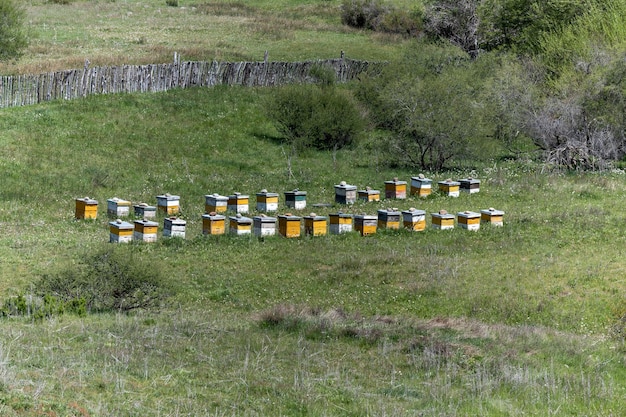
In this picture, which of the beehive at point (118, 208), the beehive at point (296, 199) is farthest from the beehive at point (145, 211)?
the beehive at point (296, 199)

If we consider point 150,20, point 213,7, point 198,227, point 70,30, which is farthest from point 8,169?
point 213,7

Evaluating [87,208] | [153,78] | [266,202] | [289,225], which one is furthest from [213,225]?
[153,78]

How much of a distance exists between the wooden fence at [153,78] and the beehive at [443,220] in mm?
21394

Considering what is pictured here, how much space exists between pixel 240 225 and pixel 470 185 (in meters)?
9.44

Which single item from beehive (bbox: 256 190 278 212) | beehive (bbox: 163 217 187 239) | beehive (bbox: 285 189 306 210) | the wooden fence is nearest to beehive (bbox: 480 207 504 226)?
beehive (bbox: 285 189 306 210)

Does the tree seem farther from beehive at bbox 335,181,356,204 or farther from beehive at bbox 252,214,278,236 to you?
beehive at bbox 252,214,278,236

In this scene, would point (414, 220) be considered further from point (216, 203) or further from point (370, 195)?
point (216, 203)

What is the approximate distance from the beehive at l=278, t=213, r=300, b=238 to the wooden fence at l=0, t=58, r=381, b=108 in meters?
19.0

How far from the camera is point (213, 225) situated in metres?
23.9

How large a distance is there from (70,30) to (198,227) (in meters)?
37.3

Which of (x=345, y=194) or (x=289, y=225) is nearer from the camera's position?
(x=289, y=225)

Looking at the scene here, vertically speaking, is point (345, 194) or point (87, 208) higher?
point (345, 194)

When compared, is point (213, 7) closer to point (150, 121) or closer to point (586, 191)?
point (150, 121)

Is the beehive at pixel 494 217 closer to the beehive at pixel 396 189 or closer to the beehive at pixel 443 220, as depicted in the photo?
the beehive at pixel 443 220
